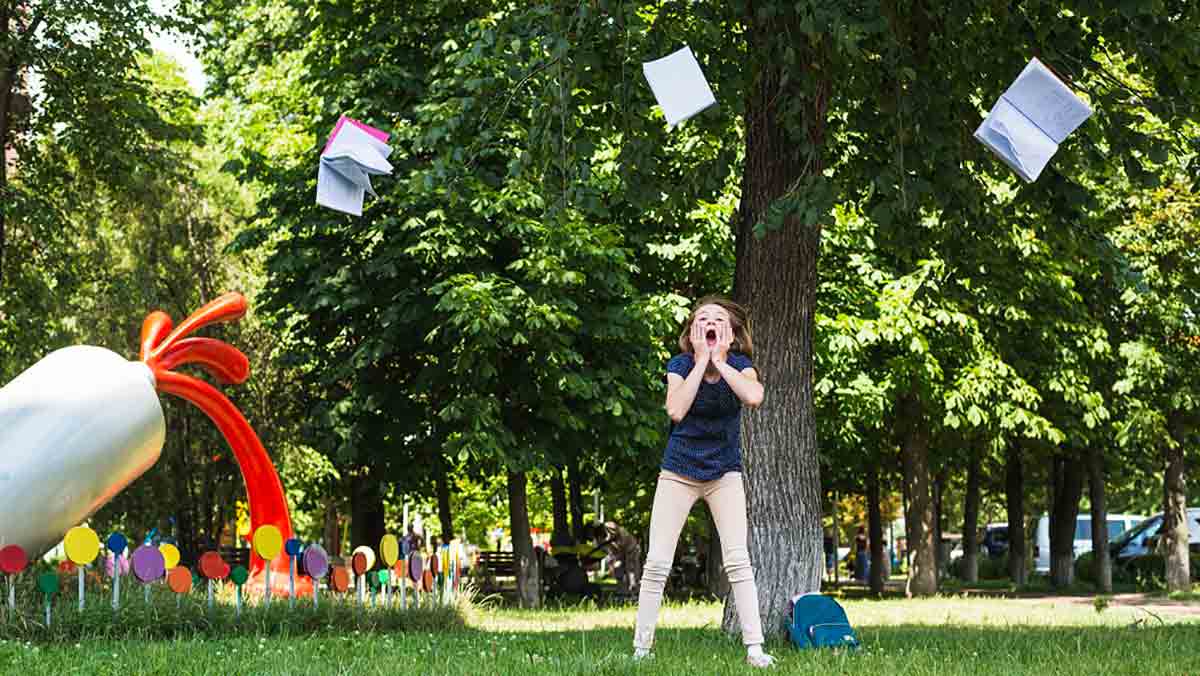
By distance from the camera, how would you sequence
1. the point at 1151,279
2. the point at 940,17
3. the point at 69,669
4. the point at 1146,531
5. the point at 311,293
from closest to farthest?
the point at 69,669, the point at 940,17, the point at 311,293, the point at 1151,279, the point at 1146,531

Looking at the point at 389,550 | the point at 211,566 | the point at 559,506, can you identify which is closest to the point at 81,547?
the point at 211,566

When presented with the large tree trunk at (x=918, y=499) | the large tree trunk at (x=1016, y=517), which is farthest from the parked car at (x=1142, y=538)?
the large tree trunk at (x=918, y=499)

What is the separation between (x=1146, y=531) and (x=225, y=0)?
25.4 metres

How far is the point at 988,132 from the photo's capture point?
8.22m

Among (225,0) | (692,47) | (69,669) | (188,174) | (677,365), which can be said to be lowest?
(69,669)

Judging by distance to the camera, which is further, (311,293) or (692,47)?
(311,293)

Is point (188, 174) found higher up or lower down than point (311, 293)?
higher up

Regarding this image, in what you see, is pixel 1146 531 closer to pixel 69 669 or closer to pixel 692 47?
pixel 692 47

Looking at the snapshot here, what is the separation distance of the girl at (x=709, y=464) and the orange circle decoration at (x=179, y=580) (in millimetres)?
4531

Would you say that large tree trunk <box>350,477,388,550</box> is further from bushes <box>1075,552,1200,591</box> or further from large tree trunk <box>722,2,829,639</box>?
bushes <box>1075,552,1200,591</box>

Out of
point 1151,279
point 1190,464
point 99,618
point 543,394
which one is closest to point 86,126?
point 543,394

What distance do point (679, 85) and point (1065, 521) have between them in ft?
79.2

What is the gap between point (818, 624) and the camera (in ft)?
28.4

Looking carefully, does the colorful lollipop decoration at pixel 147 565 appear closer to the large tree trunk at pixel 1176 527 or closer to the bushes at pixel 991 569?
the large tree trunk at pixel 1176 527
